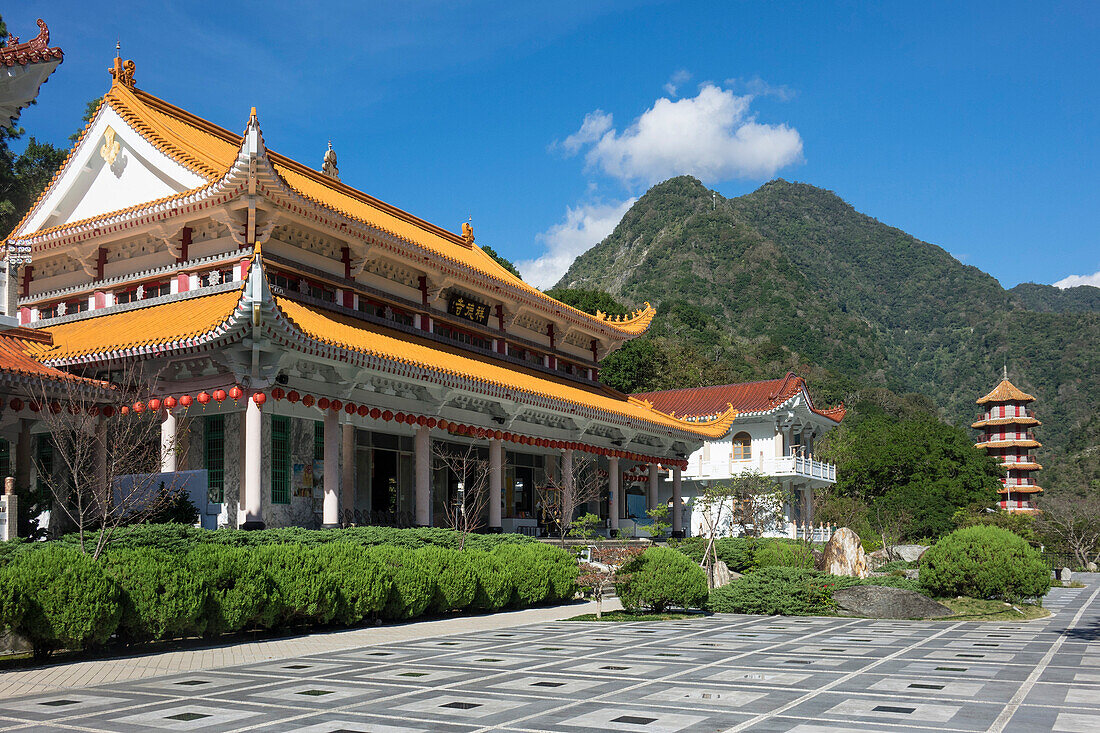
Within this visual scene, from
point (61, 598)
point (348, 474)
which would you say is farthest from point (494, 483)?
point (61, 598)

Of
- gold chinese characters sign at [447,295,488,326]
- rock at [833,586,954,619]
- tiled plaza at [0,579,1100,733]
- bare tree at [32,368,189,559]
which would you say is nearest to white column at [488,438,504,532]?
gold chinese characters sign at [447,295,488,326]

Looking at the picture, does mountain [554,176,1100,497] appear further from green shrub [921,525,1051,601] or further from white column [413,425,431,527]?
green shrub [921,525,1051,601]

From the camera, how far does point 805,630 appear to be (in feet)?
55.9

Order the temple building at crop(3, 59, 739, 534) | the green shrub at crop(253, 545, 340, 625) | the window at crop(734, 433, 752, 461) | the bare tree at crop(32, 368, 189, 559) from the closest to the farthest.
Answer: the green shrub at crop(253, 545, 340, 625) < the bare tree at crop(32, 368, 189, 559) < the temple building at crop(3, 59, 739, 534) < the window at crop(734, 433, 752, 461)

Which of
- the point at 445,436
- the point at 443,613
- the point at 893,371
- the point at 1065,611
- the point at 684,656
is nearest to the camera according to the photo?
the point at 684,656

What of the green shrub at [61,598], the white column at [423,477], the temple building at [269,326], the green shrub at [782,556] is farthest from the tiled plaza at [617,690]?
the green shrub at [782,556]

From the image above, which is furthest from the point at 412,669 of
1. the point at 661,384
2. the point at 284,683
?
the point at 661,384

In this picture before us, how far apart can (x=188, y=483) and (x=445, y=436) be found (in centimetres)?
1001

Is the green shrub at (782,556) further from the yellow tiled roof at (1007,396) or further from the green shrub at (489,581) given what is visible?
the yellow tiled roof at (1007,396)

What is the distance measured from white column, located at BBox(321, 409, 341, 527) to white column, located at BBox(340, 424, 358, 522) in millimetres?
1537

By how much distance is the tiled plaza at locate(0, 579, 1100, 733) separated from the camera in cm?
827

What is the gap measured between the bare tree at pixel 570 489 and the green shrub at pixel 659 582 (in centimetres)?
780

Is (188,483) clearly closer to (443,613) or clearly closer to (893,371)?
(443,613)

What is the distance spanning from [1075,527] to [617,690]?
2217 inches
